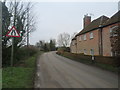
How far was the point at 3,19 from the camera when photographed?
12.4 metres

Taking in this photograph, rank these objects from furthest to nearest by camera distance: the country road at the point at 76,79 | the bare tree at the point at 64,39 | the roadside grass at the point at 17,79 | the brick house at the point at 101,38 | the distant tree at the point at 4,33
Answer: the bare tree at the point at 64,39, the brick house at the point at 101,38, the distant tree at the point at 4,33, the country road at the point at 76,79, the roadside grass at the point at 17,79

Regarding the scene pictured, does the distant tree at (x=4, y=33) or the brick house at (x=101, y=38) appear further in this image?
the brick house at (x=101, y=38)

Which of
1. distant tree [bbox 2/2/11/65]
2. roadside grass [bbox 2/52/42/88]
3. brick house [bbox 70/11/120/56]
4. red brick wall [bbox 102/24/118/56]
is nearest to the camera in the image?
roadside grass [bbox 2/52/42/88]

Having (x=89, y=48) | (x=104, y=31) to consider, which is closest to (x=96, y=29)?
(x=104, y=31)

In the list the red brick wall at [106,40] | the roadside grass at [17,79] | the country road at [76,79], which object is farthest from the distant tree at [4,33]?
the red brick wall at [106,40]

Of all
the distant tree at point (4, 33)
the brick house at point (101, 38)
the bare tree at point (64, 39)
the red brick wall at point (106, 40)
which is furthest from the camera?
the bare tree at point (64, 39)

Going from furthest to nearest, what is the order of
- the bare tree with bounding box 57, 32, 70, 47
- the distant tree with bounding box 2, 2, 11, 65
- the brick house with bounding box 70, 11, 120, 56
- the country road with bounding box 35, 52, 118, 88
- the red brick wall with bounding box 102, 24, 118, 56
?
the bare tree with bounding box 57, 32, 70, 47 → the red brick wall with bounding box 102, 24, 118, 56 → the brick house with bounding box 70, 11, 120, 56 → the distant tree with bounding box 2, 2, 11, 65 → the country road with bounding box 35, 52, 118, 88

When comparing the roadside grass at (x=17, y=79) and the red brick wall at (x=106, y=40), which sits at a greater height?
the red brick wall at (x=106, y=40)

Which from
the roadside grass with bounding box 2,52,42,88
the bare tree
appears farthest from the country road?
the bare tree

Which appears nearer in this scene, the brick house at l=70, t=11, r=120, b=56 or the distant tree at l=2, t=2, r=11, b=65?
the distant tree at l=2, t=2, r=11, b=65

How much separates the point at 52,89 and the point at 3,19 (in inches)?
420

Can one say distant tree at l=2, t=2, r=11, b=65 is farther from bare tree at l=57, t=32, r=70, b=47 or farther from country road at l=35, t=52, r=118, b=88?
bare tree at l=57, t=32, r=70, b=47

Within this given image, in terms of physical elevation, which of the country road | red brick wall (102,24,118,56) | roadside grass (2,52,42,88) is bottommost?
the country road

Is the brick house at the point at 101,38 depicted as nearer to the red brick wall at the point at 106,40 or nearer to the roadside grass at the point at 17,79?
the red brick wall at the point at 106,40
